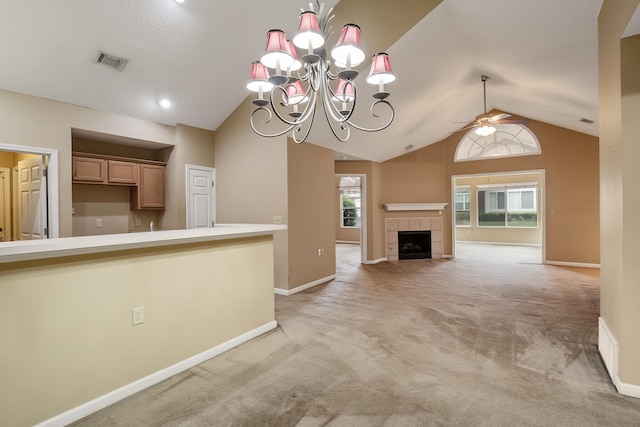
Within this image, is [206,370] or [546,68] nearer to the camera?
[206,370]

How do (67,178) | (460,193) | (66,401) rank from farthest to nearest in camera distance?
1. (460,193)
2. (67,178)
3. (66,401)

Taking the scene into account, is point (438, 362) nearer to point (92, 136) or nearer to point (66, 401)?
point (66, 401)

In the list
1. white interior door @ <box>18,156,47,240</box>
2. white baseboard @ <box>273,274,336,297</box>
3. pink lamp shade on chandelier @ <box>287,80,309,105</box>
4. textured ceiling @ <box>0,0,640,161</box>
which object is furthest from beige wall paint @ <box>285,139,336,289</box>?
white interior door @ <box>18,156,47,240</box>

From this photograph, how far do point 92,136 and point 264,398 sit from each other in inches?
173

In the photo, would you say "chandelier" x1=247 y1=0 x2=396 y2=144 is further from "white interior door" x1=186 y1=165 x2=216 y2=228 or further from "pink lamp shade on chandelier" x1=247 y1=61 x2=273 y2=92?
"white interior door" x1=186 y1=165 x2=216 y2=228

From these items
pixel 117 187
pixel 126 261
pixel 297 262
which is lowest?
pixel 297 262

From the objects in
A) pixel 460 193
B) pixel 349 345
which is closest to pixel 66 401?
pixel 349 345

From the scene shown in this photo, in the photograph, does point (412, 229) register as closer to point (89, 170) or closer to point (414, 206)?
point (414, 206)

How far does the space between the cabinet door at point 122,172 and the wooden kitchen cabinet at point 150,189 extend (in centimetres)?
10

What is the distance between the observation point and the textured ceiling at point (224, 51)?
311 cm

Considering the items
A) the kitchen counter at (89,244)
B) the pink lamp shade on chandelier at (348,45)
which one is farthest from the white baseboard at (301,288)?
the pink lamp shade on chandelier at (348,45)

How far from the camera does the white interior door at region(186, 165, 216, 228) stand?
5.18 m

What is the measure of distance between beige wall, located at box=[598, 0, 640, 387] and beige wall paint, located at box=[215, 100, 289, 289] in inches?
139

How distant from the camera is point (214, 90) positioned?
183 inches
